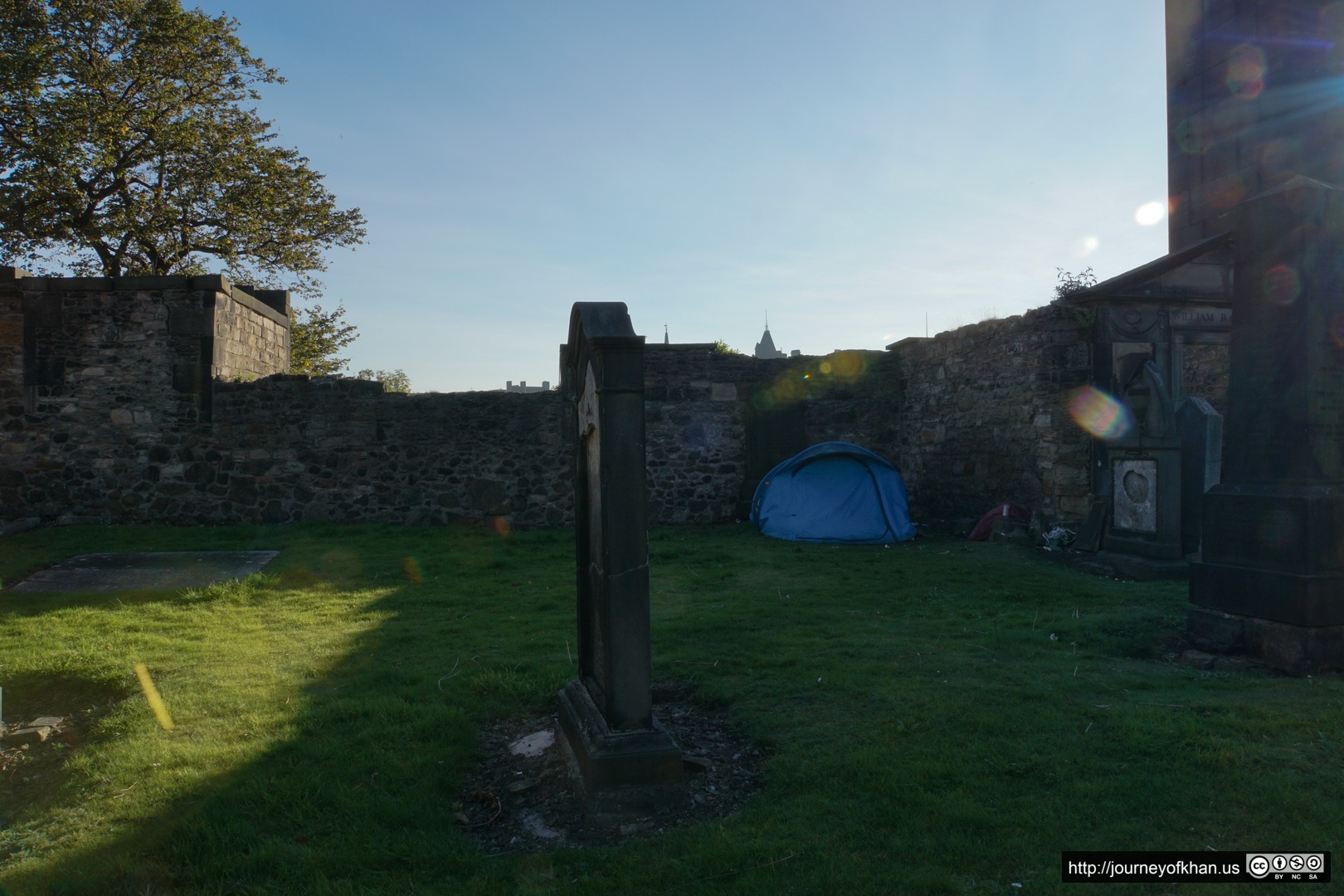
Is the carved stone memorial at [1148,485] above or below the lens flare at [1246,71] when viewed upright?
below

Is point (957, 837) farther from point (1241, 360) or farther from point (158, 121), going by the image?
point (158, 121)

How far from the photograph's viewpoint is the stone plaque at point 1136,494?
8914 millimetres

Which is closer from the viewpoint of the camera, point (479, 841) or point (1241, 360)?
point (479, 841)

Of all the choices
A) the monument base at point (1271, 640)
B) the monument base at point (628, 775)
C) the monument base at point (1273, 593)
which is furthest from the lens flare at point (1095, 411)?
the monument base at point (628, 775)

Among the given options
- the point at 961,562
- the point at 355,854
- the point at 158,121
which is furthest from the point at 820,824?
the point at 158,121

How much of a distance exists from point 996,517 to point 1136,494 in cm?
238

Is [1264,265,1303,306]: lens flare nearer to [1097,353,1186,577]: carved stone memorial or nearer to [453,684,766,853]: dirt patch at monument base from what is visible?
[1097,353,1186,577]: carved stone memorial

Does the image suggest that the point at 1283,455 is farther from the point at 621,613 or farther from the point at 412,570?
the point at 412,570

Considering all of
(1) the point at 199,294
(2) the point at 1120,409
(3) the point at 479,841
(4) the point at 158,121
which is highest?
(4) the point at 158,121

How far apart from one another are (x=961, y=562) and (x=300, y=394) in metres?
9.20

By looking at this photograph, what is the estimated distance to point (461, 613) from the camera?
7297 mm

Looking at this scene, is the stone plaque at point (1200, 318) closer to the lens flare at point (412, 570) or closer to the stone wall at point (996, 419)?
the stone wall at point (996, 419)

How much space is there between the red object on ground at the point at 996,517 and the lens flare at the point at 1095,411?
1379 mm

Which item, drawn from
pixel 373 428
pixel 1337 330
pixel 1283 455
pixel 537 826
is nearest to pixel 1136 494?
pixel 1283 455
